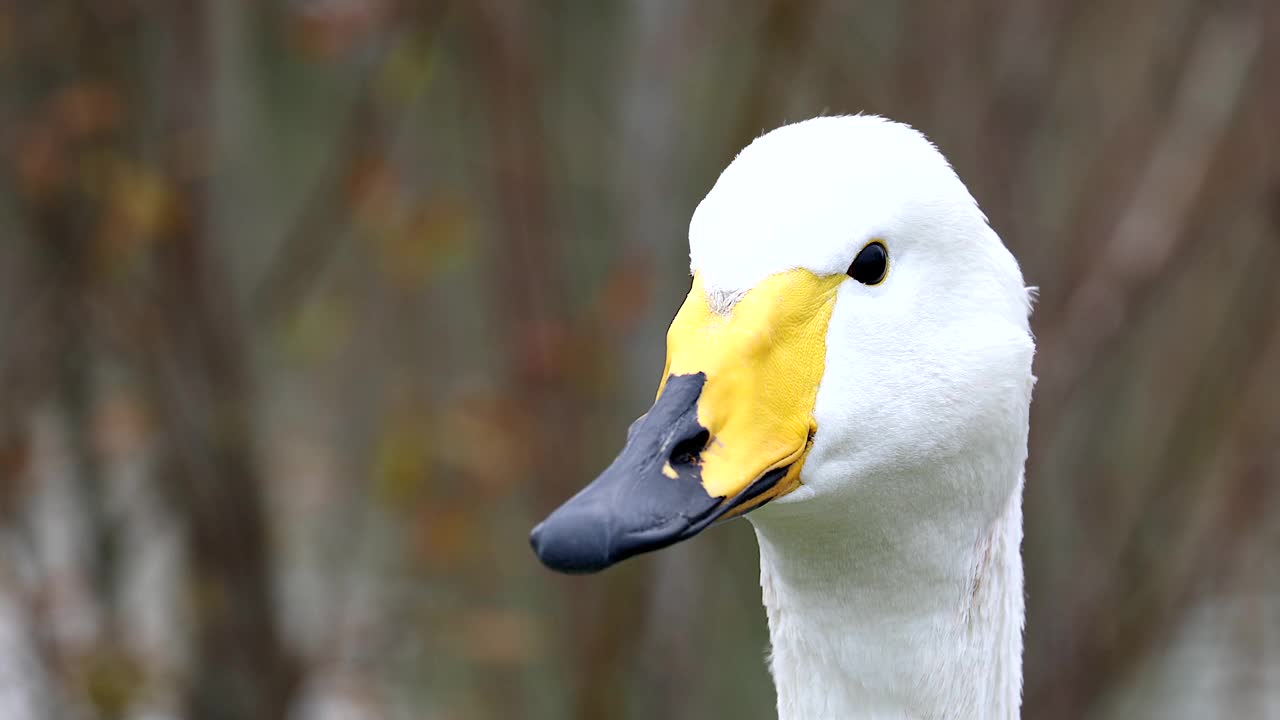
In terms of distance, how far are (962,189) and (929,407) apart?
304 millimetres

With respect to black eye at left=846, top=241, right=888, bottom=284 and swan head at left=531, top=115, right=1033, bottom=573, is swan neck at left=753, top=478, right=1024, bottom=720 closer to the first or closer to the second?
swan head at left=531, top=115, right=1033, bottom=573

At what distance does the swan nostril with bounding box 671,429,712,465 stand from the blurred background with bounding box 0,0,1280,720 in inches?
114

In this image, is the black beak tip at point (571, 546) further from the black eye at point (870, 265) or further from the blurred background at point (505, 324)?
the blurred background at point (505, 324)

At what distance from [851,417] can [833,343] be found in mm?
96

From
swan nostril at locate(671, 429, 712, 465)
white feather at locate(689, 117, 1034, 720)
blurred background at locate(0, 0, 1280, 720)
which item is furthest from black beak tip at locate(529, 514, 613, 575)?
blurred background at locate(0, 0, 1280, 720)

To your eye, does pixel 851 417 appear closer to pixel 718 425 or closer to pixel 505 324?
pixel 718 425

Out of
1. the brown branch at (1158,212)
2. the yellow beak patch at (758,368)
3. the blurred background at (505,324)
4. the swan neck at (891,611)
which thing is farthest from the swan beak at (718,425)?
the brown branch at (1158,212)

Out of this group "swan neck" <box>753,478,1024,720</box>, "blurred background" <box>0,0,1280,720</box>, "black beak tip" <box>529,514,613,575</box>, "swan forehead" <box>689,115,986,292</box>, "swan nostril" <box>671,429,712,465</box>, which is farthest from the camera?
"blurred background" <box>0,0,1280,720</box>

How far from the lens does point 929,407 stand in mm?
1897

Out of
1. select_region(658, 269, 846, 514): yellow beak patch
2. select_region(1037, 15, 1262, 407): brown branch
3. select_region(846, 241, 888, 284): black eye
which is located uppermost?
select_region(1037, 15, 1262, 407): brown branch

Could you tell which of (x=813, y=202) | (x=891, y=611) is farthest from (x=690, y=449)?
(x=891, y=611)

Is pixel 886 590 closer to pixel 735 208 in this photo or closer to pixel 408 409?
pixel 735 208

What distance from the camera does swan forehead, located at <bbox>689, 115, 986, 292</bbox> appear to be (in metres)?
1.82

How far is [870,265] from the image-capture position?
1.88m
